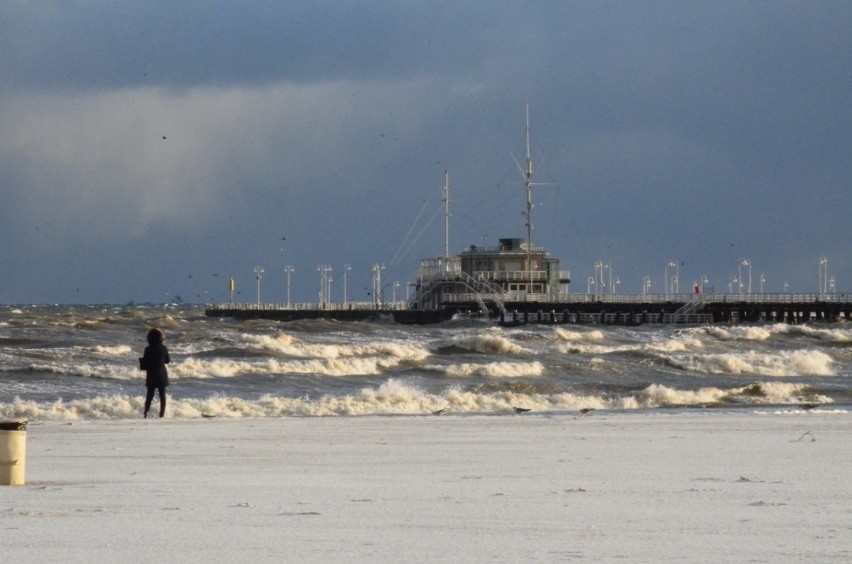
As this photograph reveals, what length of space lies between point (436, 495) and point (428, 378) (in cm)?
2370

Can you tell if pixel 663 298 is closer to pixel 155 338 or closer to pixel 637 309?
pixel 637 309

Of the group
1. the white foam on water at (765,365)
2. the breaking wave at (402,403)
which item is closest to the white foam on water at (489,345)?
the white foam on water at (765,365)

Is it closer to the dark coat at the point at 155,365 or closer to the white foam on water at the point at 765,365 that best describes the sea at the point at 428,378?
the white foam on water at the point at 765,365

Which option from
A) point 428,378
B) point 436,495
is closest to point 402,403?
point 428,378

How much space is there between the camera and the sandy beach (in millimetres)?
7279

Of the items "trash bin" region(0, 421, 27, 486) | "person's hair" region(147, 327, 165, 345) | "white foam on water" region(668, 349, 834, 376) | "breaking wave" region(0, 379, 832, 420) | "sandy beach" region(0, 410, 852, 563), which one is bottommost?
"white foam on water" region(668, 349, 834, 376)

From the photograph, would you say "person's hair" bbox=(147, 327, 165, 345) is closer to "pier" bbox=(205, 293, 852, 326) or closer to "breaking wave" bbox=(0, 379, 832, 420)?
"breaking wave" bbox=(0, 379, 832, 420)

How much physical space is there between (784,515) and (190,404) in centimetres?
1401

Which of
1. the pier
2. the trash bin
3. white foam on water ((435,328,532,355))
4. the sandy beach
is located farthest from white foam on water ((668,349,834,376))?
the pier

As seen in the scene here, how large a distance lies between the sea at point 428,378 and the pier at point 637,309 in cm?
2537

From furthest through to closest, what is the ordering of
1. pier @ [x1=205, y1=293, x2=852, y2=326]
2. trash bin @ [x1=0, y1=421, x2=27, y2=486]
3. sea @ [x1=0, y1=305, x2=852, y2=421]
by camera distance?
pier @ [x1=205, y1=293, x2=852, y2=326] < sea @ [x1=0, y1=305, x2=852, y2=421] < trash bin @ [x1=0, y1=421, x2=27, y2=486]

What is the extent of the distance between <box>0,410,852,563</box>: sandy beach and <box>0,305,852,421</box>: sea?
5.43 metres

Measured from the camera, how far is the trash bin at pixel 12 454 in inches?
394

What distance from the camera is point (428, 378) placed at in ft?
109
